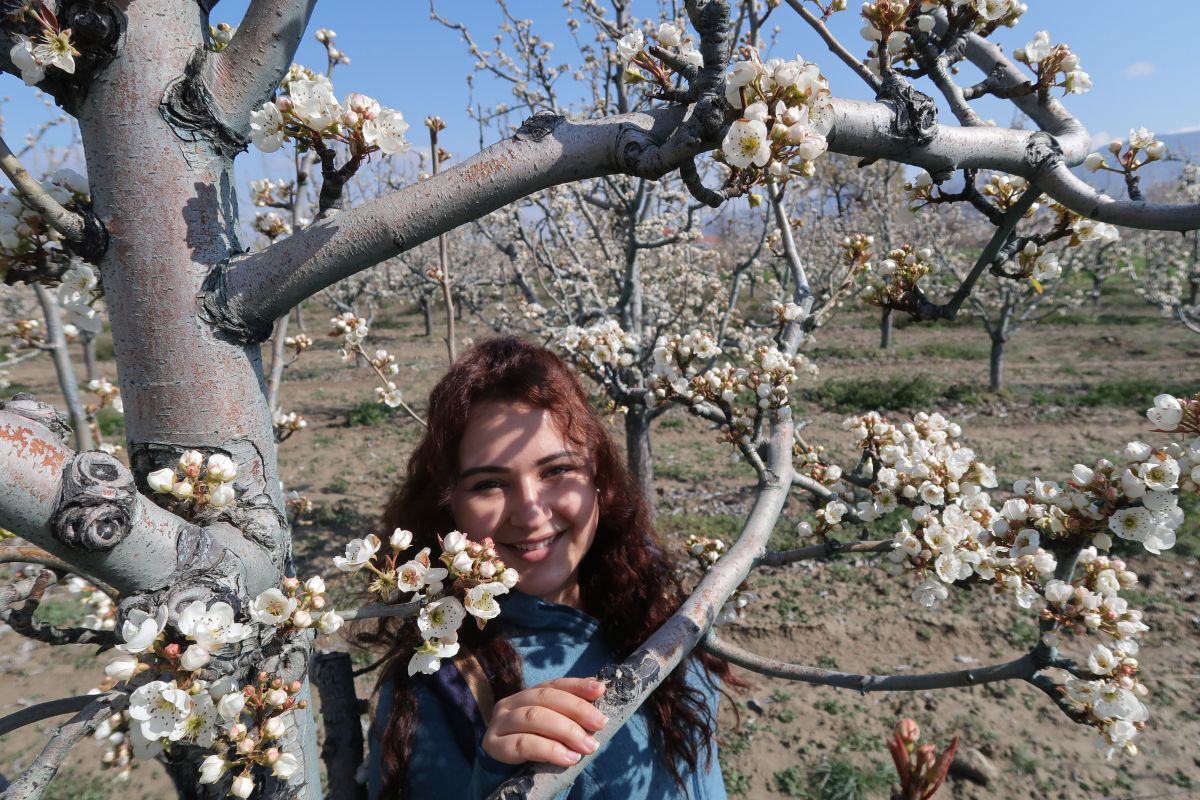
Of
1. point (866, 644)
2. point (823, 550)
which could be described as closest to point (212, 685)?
point (823, 550)

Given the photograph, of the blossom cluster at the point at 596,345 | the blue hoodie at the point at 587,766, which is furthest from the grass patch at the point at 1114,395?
the blue hoodie at the point at 587,766

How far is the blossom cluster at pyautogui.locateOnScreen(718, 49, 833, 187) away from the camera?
991 millimetres

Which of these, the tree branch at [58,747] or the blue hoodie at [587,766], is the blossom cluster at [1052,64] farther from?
the tree branch at [58,747]

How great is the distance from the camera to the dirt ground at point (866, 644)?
4035 mm

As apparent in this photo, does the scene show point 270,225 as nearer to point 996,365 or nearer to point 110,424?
point 110,424

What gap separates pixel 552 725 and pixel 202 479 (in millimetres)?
718

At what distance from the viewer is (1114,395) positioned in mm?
11750

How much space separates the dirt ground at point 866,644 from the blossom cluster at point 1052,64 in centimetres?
207

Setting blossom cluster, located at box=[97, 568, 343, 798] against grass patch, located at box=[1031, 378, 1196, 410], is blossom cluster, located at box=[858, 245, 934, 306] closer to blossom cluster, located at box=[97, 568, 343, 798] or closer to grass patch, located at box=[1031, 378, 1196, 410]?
blossom cluster, located at box=[97, 568, 343, 798]

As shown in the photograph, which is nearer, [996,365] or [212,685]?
[212,685]

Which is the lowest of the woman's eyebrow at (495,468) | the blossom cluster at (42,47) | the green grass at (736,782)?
the green grass at (736,782)

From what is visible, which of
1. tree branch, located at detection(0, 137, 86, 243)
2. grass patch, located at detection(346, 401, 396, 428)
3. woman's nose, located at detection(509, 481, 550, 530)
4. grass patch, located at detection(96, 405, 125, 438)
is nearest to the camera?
tree branch, located at detection(0, 137, 86, 243)

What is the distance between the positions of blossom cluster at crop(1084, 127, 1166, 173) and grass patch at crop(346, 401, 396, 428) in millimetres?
13199

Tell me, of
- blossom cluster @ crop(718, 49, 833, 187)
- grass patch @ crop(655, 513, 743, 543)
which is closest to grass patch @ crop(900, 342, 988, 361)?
grass patch @ crop(655, 513, 743, 543)
